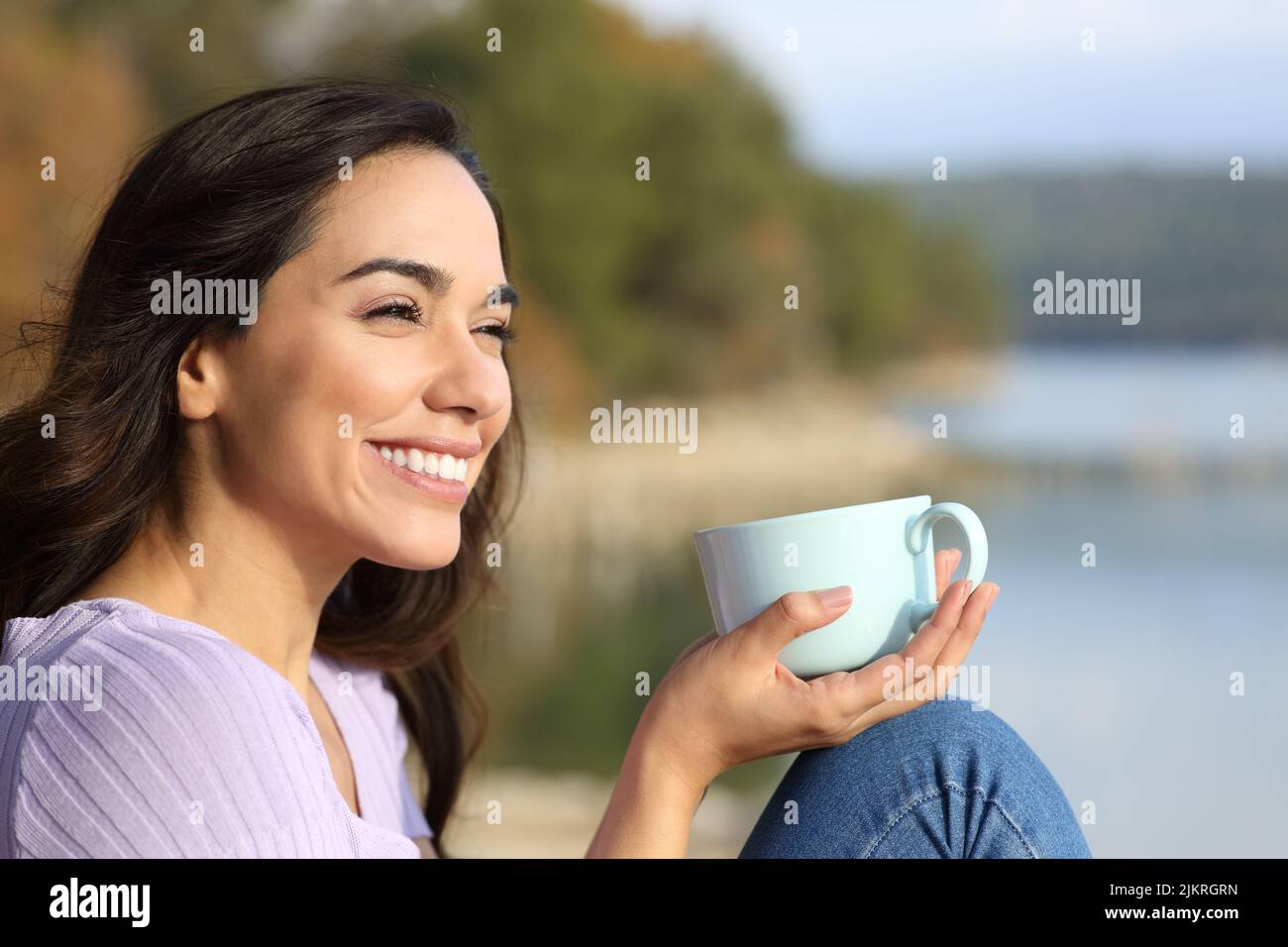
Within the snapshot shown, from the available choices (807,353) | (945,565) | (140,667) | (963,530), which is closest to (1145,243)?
(807,353)

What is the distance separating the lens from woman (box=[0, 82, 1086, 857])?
127 cm

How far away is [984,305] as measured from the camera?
30.2 metres

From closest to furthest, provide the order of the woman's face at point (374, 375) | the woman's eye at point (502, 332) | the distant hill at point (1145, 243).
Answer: the woman's face at point (374, 375)
the woman's eye at point (502, 332)
the distant hill at point (1145, 243)

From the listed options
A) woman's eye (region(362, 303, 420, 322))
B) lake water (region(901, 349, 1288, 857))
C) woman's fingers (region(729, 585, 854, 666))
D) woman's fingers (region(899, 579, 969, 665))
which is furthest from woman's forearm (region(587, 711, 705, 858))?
lake water (region(901, 349, 1288, 857))

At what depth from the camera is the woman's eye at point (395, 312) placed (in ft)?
4.76

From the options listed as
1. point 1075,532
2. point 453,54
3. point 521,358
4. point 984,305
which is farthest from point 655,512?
point 984,305

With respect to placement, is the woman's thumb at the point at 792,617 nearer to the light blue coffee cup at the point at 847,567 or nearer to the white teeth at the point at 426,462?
the light blue coffee cup at the point at 847,567

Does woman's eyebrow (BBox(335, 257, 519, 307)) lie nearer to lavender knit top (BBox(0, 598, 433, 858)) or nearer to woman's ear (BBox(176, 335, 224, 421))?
woman's ear (BBox(176, 335, 224, 421))

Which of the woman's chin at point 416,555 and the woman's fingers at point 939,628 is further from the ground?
the woman's chin at point 416,555

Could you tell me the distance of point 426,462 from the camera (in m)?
1.50

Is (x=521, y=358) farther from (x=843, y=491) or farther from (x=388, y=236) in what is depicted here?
(x=388, y=236)
